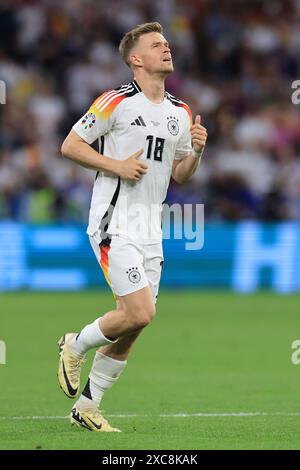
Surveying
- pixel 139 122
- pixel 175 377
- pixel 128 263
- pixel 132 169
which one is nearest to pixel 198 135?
pixel 139 122

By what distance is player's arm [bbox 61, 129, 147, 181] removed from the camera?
24.4ft

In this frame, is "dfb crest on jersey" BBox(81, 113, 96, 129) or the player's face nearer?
"dfb crest on jersey" BBox(81, 113, 96, 129)

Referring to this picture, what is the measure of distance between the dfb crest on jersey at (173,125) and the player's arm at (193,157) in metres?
0.11

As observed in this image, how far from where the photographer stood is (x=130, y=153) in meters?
7.63

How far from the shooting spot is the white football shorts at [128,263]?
736 cm

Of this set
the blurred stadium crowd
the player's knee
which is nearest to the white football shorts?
the player's knee

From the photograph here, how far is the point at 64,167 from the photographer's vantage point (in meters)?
20.2

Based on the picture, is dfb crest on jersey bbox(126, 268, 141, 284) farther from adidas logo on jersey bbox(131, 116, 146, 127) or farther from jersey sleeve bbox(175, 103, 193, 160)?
jersey sleeve bbox(175, 103, 193, 160)

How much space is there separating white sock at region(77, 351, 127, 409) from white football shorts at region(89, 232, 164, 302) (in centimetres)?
52

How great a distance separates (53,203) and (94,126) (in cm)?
1135

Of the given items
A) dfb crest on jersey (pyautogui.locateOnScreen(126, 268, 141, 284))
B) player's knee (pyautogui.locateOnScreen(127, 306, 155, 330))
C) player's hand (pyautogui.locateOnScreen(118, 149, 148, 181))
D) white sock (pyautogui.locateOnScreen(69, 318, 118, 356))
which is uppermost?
player's hand (pyautogui.locateOnScreen(118, 149, 148, 181))

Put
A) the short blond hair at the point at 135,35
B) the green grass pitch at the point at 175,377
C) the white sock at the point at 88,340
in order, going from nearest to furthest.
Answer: the green grass pitch at the point at 175,377 → the white sock at the point at 88,340 → the short blond hair at the point at 135,35

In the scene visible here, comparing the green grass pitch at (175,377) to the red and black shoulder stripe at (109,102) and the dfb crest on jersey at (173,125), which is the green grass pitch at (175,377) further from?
the red and black shoulder stripe at (109,102)

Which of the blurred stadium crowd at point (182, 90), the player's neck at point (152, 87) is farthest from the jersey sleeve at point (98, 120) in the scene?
the blurred stadium crowd at point (182, 90)
